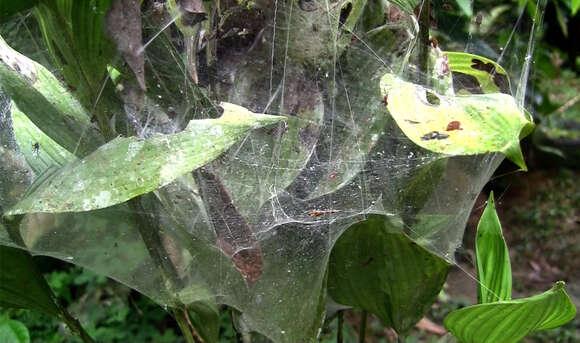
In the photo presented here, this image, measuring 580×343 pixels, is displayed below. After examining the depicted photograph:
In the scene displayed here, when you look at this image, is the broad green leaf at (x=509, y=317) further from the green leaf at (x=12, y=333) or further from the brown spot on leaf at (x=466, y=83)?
the green leaf at (x=12, y=333)

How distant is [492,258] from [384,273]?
0.15 m

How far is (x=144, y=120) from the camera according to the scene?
0.63 metres

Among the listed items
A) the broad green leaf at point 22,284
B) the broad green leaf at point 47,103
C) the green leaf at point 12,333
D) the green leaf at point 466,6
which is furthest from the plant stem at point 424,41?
the green leaf at point 12,333

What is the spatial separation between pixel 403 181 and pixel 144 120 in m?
0.31

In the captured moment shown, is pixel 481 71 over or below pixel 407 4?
below

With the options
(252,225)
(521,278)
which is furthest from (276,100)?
(521,278)

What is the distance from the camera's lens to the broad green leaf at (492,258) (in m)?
0.74

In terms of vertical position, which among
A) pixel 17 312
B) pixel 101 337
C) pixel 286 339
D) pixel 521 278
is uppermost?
pixel 286 339

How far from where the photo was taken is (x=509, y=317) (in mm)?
651

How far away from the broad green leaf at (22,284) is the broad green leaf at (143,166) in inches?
10.7

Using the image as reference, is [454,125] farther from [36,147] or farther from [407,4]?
[36,147]

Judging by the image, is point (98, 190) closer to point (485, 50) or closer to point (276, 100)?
point (276, 100)

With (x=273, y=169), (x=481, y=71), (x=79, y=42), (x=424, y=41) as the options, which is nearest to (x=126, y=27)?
(x=79, y=42)

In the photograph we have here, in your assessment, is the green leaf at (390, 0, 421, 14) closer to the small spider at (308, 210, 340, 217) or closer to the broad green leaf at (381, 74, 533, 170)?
the broad green leaf at (381, 74, 533, 170)
